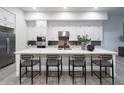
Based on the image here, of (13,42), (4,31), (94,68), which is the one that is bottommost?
(94,68)

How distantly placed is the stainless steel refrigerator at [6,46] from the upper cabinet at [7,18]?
18cm

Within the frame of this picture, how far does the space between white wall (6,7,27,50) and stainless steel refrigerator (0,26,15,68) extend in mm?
637

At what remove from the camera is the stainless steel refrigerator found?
540 cm

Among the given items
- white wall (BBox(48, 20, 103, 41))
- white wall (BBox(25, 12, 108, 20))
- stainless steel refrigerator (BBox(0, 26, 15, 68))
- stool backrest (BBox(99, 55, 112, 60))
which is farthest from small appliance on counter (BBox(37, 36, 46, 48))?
stool backrest (BBox(99, 55, 112, 60))

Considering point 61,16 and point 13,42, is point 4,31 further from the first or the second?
point 61,16

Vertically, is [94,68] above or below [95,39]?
below

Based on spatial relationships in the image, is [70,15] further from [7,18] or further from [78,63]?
[78,63]

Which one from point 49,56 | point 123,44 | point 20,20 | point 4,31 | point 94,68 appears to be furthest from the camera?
point 123,44

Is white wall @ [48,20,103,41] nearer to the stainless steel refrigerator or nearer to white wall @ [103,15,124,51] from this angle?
white wall @ [103,15,124,51]

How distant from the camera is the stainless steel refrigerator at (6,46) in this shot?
5.40m

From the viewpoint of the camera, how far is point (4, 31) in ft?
18.8
